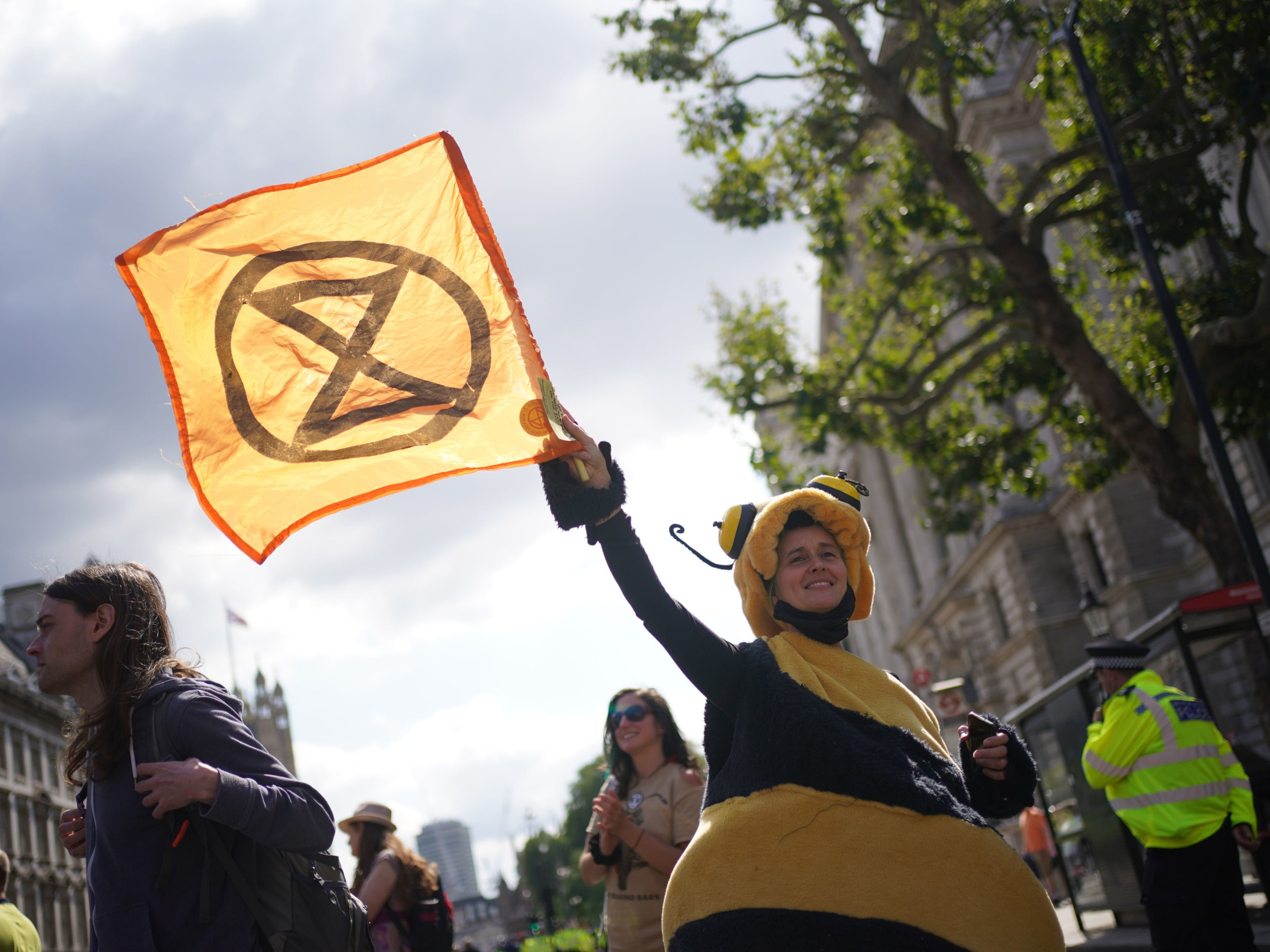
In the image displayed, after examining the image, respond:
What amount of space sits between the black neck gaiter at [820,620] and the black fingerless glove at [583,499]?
1.84ft

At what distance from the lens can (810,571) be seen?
2.92m

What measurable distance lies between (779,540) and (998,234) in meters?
12.4

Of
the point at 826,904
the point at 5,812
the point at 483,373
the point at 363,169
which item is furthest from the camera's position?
the point at 5,812

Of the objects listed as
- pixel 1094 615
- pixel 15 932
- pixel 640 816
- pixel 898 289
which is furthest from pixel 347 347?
pixel 898 289

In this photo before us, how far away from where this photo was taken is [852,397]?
54.1ft

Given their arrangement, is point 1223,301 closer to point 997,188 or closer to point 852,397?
point 852,397

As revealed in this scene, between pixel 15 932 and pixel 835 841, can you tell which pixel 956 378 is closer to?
pixel 15 932

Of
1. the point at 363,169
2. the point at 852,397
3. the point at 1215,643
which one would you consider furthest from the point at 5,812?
the point at 363,169

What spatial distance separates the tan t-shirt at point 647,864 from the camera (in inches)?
181

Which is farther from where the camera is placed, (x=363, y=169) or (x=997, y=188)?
(x=997, y=188)

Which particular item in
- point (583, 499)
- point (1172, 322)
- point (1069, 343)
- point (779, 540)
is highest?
point (1069, 343)

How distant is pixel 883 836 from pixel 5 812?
155 feet

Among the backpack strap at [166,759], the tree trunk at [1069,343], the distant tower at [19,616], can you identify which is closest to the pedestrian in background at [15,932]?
the backpack strap at [166,759]

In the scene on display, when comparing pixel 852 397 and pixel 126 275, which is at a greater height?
pixel 852 397
